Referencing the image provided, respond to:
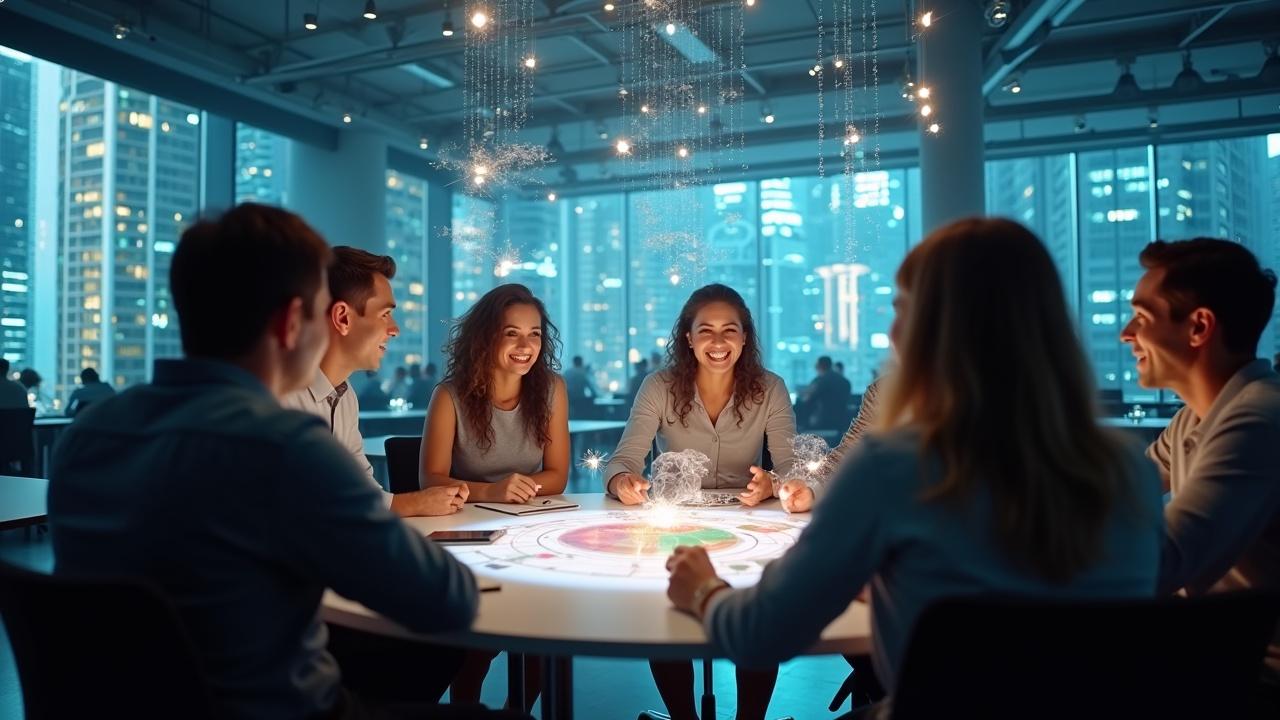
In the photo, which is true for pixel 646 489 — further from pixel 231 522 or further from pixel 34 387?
pixel 34 387

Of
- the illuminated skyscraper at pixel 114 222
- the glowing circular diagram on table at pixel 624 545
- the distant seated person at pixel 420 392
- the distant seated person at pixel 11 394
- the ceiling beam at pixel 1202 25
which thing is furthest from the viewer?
the distant seated person at pixel 420 392

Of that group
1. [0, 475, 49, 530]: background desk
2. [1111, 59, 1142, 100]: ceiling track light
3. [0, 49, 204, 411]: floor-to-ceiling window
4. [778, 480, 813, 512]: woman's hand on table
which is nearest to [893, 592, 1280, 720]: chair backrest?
[778, 480, 813, 512]: woman's hand on table

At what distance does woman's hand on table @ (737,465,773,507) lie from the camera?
104 inches

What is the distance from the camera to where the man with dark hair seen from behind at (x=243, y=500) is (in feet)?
3.53

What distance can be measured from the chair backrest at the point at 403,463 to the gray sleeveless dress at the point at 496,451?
21 centimetres

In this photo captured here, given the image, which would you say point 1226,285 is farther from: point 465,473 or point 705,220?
point 705,220

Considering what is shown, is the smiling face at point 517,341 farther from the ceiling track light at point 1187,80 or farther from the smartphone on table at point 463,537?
the ceiling track light at point 1187,80

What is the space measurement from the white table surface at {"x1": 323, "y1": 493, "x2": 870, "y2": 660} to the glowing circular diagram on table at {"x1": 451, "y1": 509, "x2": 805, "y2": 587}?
0.21ft

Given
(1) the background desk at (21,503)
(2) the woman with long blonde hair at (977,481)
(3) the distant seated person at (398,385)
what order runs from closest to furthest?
1. (2) the woman with long blonde hair at (977,481)
2. (1) the background desk at (21,503)
3. (3) the distant seated person at (398,385)

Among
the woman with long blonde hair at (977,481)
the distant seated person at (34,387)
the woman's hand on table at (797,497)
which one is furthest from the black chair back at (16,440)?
the woman with long blonde hair at (977,481)

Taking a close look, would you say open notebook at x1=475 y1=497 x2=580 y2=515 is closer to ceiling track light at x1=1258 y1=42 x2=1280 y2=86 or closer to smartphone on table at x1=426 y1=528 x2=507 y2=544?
smartphone on table at x1=426 y1=528 x2=507 y2=544

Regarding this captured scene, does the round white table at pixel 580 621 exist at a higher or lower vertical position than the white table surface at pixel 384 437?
higher

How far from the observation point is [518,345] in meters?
3.05

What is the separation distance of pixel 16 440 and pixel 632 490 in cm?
524
